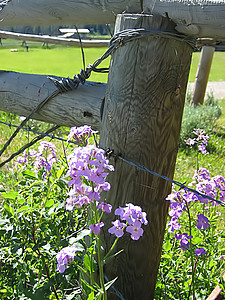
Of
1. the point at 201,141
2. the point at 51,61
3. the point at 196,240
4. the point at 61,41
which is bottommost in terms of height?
the point at 51,61

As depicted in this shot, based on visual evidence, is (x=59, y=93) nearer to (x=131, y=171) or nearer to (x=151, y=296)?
(x=131, y=171)

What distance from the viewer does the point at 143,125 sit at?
3.86ft

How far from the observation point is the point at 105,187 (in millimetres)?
953

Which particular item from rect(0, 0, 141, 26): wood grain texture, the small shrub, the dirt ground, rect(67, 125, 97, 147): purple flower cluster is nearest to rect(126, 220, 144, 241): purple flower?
rect(67, 125, 97, 147): purple flower cluster

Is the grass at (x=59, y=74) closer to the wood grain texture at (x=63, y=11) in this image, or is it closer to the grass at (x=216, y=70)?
A: the grass at (x=216, y=70)

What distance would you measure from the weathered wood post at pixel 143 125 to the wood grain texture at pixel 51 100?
0.48ft

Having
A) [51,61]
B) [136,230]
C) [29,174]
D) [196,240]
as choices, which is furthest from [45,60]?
[136,230]

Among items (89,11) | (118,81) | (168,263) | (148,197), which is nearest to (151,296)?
(168,263)

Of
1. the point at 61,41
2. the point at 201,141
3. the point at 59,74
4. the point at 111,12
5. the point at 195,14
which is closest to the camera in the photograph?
the point at 195,14

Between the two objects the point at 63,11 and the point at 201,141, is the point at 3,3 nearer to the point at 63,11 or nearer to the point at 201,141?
the point at 63,11

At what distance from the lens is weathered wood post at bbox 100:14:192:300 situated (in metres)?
1.15

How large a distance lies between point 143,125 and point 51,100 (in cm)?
49

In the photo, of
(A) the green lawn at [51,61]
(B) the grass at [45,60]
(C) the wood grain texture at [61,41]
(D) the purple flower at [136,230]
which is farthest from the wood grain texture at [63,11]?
(B) the grass at [45,60]

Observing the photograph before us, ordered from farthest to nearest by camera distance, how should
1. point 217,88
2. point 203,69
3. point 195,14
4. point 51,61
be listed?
point 51,61
point 217,88
point 203,69
point 195,14
